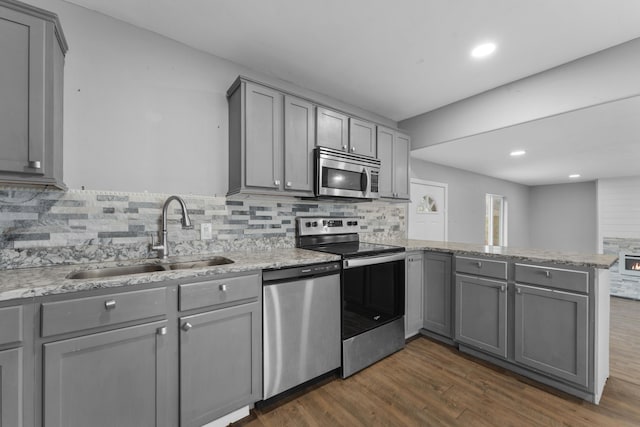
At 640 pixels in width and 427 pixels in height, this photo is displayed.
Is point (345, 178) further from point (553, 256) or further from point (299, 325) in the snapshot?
point (553, 256)

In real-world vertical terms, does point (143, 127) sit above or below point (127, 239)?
above

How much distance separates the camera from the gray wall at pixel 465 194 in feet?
14.1

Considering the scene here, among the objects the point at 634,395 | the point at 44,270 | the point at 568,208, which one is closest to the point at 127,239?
the point at 44,270

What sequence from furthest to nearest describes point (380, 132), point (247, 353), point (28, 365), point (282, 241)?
point (380, 132) < point (282, 241) < point (247, 353) < point (28, 365)

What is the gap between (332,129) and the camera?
2.60 m

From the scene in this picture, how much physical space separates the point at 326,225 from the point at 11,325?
2213 millimetres

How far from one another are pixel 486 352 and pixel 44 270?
322 cm

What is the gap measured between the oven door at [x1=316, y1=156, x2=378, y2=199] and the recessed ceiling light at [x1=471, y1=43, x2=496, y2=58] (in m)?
1.29

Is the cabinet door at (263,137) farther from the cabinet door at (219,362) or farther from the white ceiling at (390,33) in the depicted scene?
the cabinet door at (219,362)

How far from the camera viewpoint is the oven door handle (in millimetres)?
2100

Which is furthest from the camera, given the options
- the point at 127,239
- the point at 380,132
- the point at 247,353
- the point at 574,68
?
the point at 380,132

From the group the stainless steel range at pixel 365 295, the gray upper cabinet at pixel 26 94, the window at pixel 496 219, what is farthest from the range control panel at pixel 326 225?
the window at pixel 496 219

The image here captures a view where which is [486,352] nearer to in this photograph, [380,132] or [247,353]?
[247,353]

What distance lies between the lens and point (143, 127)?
1932mm
